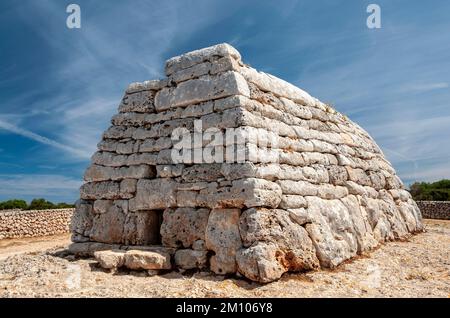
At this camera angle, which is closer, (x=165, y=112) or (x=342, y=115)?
(x=165, y=112)

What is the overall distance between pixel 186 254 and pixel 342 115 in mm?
5841

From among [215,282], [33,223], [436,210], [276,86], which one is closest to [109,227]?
[215,282]

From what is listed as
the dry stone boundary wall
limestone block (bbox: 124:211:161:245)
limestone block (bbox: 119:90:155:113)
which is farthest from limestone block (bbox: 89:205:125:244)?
the dry stone boundary wall

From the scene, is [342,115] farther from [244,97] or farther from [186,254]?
[186,254]

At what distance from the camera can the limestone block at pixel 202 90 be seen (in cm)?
541

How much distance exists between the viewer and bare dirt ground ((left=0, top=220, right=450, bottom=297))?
4.04 meters

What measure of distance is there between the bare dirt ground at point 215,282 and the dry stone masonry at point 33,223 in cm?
1094

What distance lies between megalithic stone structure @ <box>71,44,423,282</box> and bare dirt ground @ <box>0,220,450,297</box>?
22 centimetres

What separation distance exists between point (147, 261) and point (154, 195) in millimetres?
1124

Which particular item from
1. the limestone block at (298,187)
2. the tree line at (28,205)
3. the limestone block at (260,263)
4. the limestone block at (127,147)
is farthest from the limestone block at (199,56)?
the tree line at (28,205)

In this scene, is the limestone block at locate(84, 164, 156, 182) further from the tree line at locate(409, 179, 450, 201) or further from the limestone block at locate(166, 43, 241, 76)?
the tree line at locate(409, 179, 450, 201)

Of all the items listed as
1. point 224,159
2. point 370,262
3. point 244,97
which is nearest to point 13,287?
point 224,159
